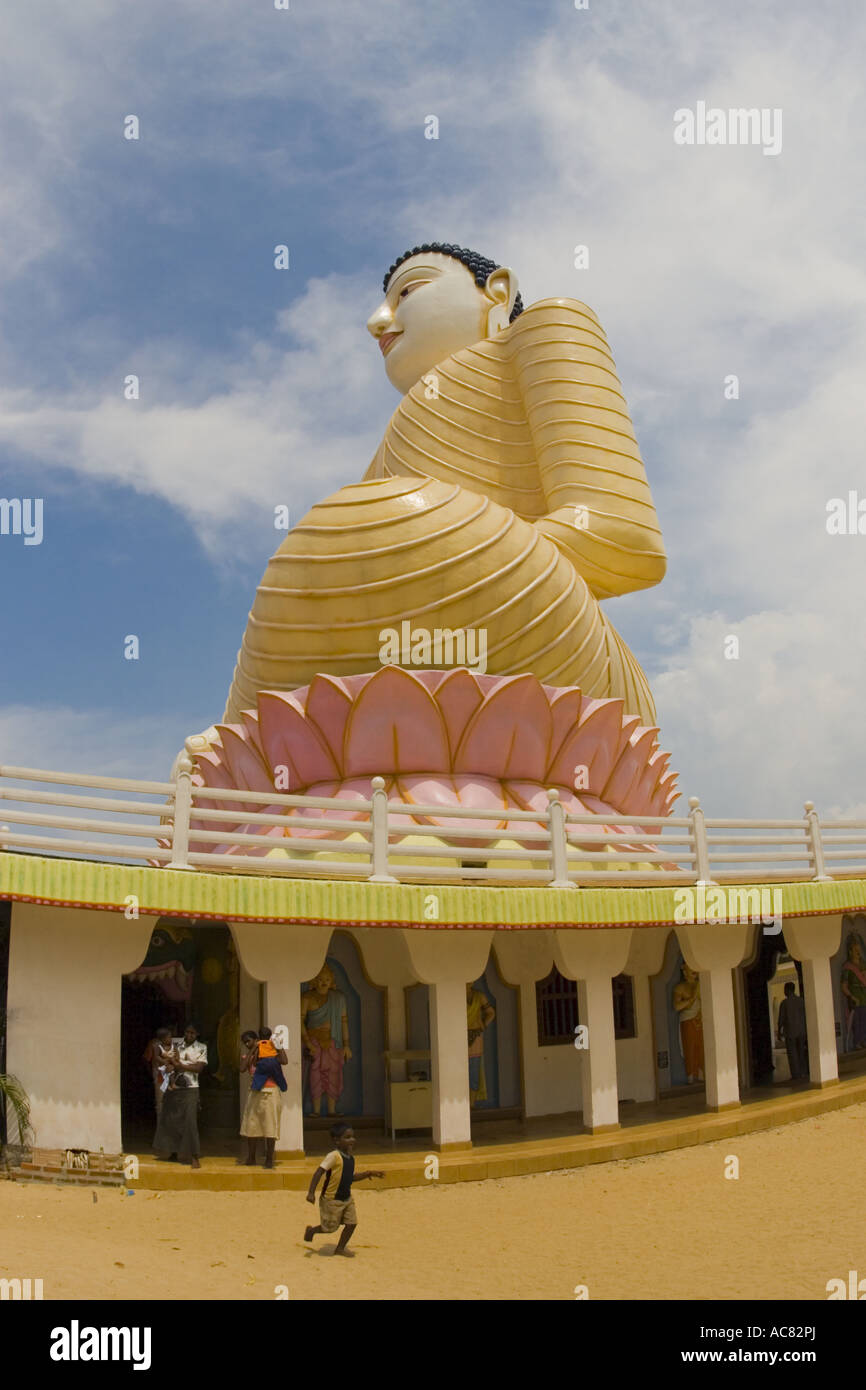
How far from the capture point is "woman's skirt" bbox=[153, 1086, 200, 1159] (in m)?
9.69

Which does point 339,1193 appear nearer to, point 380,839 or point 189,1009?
point 380,839

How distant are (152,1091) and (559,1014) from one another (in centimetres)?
414

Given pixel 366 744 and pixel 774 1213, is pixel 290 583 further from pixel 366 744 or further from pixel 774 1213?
pixel 774 1213

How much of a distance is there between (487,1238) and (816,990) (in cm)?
698

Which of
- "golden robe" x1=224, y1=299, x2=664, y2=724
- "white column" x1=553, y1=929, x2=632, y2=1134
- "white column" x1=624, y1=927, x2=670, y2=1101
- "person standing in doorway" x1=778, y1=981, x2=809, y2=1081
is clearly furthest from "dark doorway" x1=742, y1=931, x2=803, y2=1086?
"golden robe" x1=224, y1=299, x2=664, y2=724

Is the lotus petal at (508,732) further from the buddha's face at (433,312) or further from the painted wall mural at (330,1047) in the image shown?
the buddha's face at (433,312)

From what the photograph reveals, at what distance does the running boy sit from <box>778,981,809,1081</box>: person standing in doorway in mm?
8590

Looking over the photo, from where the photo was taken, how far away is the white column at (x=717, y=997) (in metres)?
12.6

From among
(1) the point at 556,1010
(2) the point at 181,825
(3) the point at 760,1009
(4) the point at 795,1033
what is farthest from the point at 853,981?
(2) the point at 181,825

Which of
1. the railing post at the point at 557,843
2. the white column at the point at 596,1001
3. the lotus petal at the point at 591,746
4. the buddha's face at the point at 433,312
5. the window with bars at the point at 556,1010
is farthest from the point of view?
the buddha's face at the point at 433,312

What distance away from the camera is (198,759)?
16.0 m

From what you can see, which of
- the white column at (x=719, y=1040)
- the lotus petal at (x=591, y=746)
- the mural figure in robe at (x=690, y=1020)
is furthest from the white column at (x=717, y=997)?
the lotus petal at (x=591, y=746)

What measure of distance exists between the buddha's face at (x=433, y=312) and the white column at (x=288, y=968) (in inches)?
532

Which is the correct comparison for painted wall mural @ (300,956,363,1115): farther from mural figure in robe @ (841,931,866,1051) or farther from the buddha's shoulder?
the buddha's shoulder
